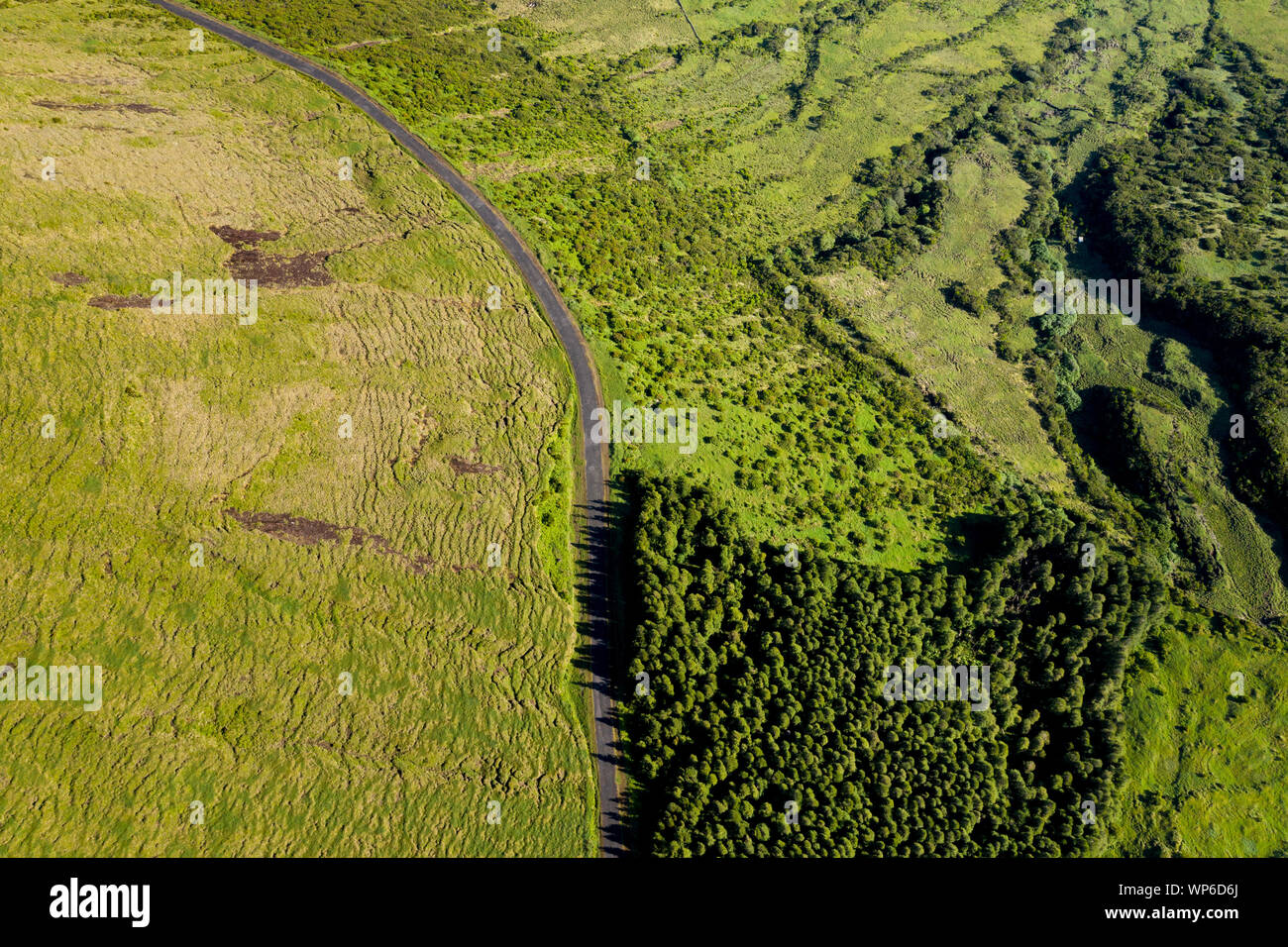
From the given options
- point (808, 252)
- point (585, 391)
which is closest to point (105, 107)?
point (585, 391)

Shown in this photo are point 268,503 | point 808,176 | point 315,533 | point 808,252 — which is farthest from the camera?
point 808,176

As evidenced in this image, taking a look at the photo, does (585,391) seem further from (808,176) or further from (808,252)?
(808,176)

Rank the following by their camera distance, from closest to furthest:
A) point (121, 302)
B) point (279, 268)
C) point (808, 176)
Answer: point (121, 302), point (279, 268), point (808, 176)

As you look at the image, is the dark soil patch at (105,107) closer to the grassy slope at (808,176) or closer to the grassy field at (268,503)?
the grassy field at (268,503)

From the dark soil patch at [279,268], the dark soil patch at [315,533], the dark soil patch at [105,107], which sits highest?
the dark soil patch at [105,107]

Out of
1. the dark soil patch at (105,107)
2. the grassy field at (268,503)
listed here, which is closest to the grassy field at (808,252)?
the grassy field at (268,503)

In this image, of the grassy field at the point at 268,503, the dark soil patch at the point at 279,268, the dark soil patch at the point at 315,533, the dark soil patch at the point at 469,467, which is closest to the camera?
the grassy field at the point at 268,503

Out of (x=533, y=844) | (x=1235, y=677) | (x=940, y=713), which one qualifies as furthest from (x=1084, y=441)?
(x=533, y=844)

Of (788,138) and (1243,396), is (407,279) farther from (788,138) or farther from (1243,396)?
(1243,396)
